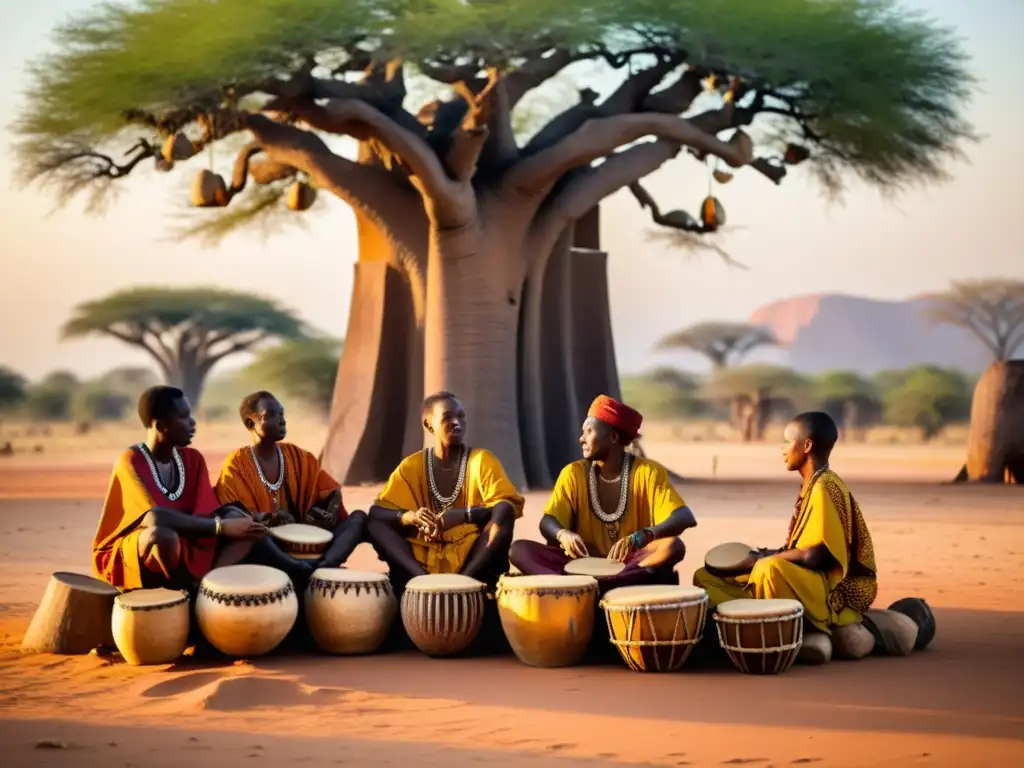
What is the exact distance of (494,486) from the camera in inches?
294

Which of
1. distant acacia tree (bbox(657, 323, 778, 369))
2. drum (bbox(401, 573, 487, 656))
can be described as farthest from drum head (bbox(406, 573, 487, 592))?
distant acacia tree (bbox(657, 323, 778, 369))

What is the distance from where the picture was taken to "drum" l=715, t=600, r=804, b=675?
21.2 ft

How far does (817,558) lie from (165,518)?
2.92 metres

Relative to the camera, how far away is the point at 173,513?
699cm

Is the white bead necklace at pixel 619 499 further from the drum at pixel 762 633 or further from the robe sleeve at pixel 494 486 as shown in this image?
the drum at pixel 762 633

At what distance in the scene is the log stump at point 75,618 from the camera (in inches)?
276

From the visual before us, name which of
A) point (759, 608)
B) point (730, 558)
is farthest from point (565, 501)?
point (759, 608)

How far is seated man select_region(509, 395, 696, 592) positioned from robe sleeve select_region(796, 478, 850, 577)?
55 centimetres

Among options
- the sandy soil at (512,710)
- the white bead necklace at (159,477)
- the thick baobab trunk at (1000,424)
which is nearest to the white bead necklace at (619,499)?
the sandy soil at (512,710)

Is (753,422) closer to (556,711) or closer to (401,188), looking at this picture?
(401,188)

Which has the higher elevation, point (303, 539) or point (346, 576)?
point (303, 539)

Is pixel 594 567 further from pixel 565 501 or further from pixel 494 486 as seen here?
pixel 494 486

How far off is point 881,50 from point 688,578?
10.9 m

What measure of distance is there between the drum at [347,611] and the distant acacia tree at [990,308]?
1741 inches
